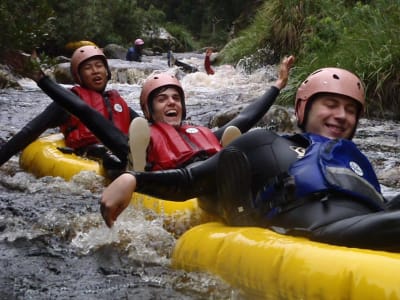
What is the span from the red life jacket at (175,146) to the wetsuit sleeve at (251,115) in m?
0.27

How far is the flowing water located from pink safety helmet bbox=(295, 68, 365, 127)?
1.65 feet

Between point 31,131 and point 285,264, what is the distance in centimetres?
276

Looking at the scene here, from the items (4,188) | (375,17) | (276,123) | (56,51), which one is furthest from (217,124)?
(56,51)

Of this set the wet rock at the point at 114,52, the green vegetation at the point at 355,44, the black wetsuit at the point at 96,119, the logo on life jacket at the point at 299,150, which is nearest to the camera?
the logo on life jacket at the point at 299,150

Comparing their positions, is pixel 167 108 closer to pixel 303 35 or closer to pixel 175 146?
pixel 175 146

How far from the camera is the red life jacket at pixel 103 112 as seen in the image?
4.79 m

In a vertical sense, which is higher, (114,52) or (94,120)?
(114,52)

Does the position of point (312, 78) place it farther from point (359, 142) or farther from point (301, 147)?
point (359, 142)

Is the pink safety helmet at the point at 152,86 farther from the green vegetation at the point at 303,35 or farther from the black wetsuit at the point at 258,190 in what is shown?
the black wetsuit at the point at 258,190

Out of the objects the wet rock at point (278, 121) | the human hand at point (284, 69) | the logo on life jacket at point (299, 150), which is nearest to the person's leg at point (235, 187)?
the logo on life jacket at point (299, 150)

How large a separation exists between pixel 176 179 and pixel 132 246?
608 millimetres

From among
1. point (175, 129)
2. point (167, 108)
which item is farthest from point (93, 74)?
point (175, 129)

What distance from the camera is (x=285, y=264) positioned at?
211cm

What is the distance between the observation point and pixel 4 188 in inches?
177
